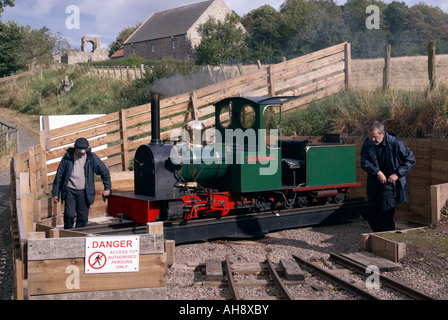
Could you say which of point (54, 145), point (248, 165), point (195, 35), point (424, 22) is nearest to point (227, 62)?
point (195, 35)

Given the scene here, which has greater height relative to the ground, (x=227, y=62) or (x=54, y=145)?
(x=227, y=62)

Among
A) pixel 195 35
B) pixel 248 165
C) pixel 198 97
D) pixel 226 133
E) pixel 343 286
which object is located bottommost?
pixel 343 286

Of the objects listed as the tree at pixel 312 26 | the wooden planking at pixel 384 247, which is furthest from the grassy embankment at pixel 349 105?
the tree at pixel 312 26

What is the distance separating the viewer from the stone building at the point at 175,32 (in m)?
39.3

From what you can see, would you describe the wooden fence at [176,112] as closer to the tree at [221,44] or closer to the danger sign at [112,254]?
the danger sign at [112,254]

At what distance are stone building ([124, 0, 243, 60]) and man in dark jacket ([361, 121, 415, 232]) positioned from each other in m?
33.6

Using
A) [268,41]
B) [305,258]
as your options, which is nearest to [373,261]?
[305,258]

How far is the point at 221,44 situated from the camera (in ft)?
115

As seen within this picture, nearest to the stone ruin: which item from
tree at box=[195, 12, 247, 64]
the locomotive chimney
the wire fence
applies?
tree at box=[195, 12, 247, 64]

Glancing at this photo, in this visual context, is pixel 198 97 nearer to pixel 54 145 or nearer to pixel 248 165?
pixel 54 145

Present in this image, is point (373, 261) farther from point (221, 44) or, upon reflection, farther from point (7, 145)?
point (221, 44)

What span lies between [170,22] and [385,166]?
131 feet

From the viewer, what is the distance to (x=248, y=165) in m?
8.12
